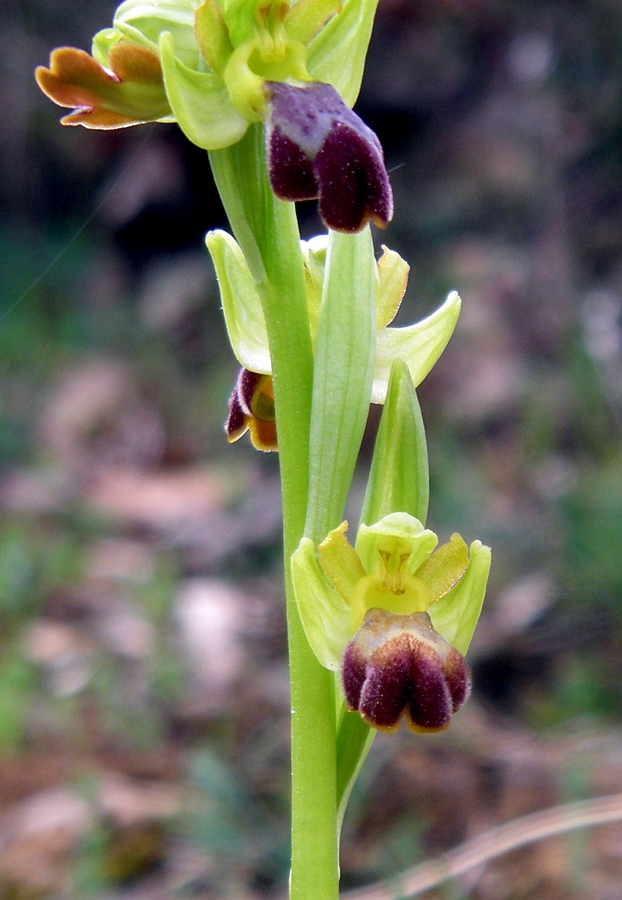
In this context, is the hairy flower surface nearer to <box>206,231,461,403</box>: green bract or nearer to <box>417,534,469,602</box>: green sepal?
<box>417,534,469,602</box>: green sepal

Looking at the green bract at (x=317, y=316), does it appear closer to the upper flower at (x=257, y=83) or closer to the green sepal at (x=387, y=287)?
the green sepal at (x=387, y=287)

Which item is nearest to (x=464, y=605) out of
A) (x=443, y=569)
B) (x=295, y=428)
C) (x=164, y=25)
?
(x=443, y=569)

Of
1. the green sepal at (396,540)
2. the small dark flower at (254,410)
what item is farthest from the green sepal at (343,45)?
the green sepal at (396,540)

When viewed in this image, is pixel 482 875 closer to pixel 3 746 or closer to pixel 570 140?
pixel 3 746

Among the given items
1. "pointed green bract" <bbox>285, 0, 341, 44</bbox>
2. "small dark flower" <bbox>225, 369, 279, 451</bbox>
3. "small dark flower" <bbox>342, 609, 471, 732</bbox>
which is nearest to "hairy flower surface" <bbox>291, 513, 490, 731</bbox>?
"small dark flower" <bbox>342, 609, 471, 732</bbox>

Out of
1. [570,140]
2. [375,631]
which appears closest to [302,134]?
[375,631]

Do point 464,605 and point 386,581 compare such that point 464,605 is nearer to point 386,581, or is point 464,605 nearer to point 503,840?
point 386,581
